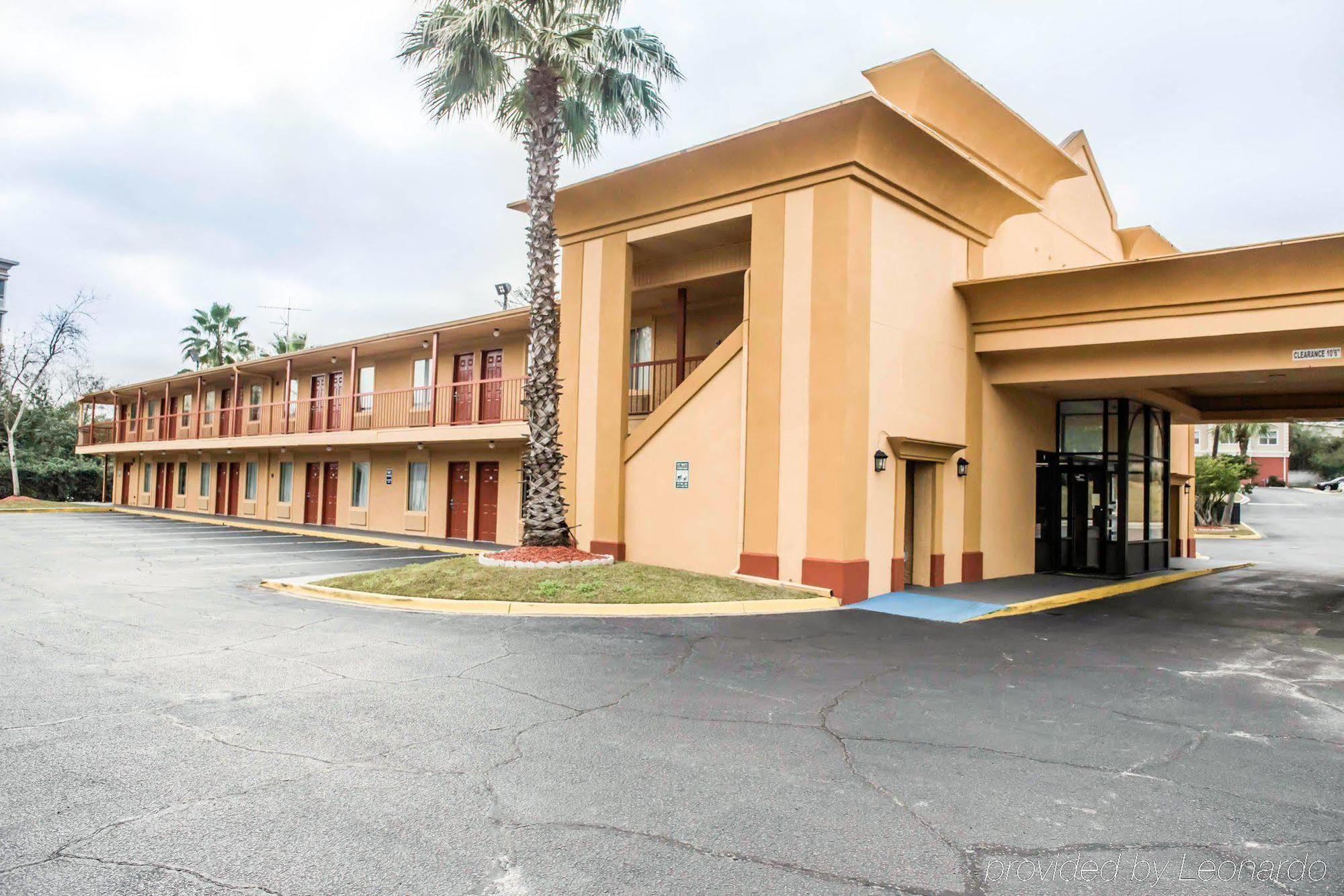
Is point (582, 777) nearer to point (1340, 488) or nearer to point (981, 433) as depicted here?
point (981, 433)

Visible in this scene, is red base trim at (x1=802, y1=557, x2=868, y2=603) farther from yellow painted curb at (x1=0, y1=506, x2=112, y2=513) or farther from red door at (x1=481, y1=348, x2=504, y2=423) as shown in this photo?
yellow painted curb at (x1=0, y1=506, x2=112, y2=513)

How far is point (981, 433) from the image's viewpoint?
1534 cm

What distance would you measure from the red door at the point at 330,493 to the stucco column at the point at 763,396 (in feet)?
65.4

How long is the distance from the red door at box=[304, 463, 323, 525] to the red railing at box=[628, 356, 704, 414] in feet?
51.6

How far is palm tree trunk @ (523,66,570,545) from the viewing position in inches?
553

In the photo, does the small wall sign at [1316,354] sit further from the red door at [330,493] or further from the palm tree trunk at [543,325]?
the red door at [330,493]

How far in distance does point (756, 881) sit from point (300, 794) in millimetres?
2457

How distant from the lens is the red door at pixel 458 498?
76.6 ft

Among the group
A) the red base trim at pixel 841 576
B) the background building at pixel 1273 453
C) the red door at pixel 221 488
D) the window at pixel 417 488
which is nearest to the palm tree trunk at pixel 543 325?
the red base trim at pixel 841 576

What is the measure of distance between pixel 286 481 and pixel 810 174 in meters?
25.6

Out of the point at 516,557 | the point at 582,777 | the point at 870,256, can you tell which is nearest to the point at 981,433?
the point at 870,256

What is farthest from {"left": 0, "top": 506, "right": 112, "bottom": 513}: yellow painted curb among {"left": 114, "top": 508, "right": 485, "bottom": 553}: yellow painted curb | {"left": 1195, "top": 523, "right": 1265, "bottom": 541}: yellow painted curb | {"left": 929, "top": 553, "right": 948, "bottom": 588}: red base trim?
{"left": 1195, "top": 523, "right": 1265, "bottom": 541}: yellow painted curb

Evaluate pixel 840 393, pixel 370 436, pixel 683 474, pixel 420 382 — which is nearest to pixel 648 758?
pixel 840 393
